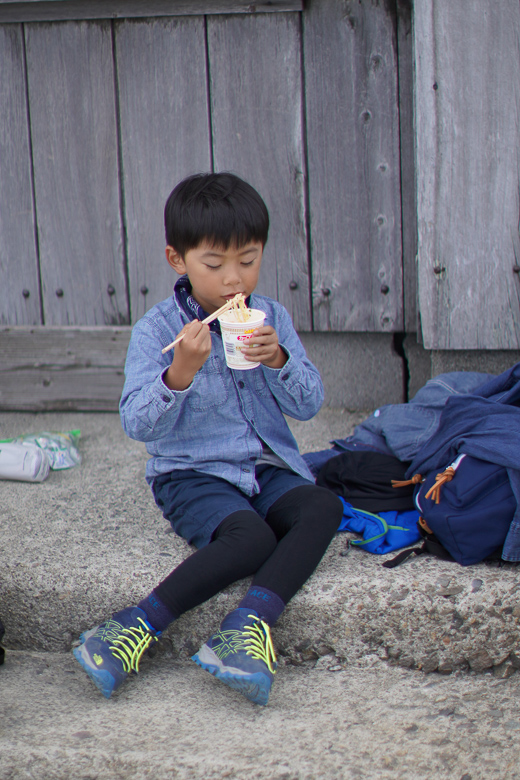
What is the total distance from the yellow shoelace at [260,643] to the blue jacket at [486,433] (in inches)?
25.2

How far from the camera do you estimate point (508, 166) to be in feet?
8.70

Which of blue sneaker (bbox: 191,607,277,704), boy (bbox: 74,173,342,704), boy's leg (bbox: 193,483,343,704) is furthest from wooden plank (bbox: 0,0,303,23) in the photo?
blue sneaker (bbox: 191,607,277,704)

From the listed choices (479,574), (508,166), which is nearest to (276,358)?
(479,574)

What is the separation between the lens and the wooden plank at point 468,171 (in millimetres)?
2564

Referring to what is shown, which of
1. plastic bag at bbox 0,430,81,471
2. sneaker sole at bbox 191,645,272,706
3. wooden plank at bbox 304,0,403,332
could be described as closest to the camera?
sneaker sole at bbox 191,645,272,706

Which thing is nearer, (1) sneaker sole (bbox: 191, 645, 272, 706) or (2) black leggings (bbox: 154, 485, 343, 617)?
(1) sneaker sole (bbox: 191, 645, 272, 706)


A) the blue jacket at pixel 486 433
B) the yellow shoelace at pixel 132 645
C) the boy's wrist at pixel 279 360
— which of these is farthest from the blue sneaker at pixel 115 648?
the blue jacket at pixel 486 433

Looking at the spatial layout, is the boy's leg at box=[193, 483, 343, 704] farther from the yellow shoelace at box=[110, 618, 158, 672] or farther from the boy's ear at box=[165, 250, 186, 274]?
the boy's ear at box=[165, 250, 186, 274]

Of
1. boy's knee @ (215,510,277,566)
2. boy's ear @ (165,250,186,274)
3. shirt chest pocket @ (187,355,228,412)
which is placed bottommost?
boy's knee @ (215,510,277,566)

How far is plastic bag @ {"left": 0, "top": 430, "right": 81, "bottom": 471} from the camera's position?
272cm

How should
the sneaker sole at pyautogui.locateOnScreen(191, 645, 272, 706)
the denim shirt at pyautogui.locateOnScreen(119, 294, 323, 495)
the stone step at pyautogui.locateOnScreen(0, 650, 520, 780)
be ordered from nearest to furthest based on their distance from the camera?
1. the stone step at pyautogui.locateOnScreen(0, 650, 520, 780)
2. the sneaker sole at pyautogui.locateOnScreen(191, 645, 272, 706)
3. the denim shirt at pyautogui.locateOnScreen(119, 294, 323, 495)

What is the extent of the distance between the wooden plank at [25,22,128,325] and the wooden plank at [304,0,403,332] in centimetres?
82

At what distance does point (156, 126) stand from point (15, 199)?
2.21ft

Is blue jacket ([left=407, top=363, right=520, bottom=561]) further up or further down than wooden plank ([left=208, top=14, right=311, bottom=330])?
further down
